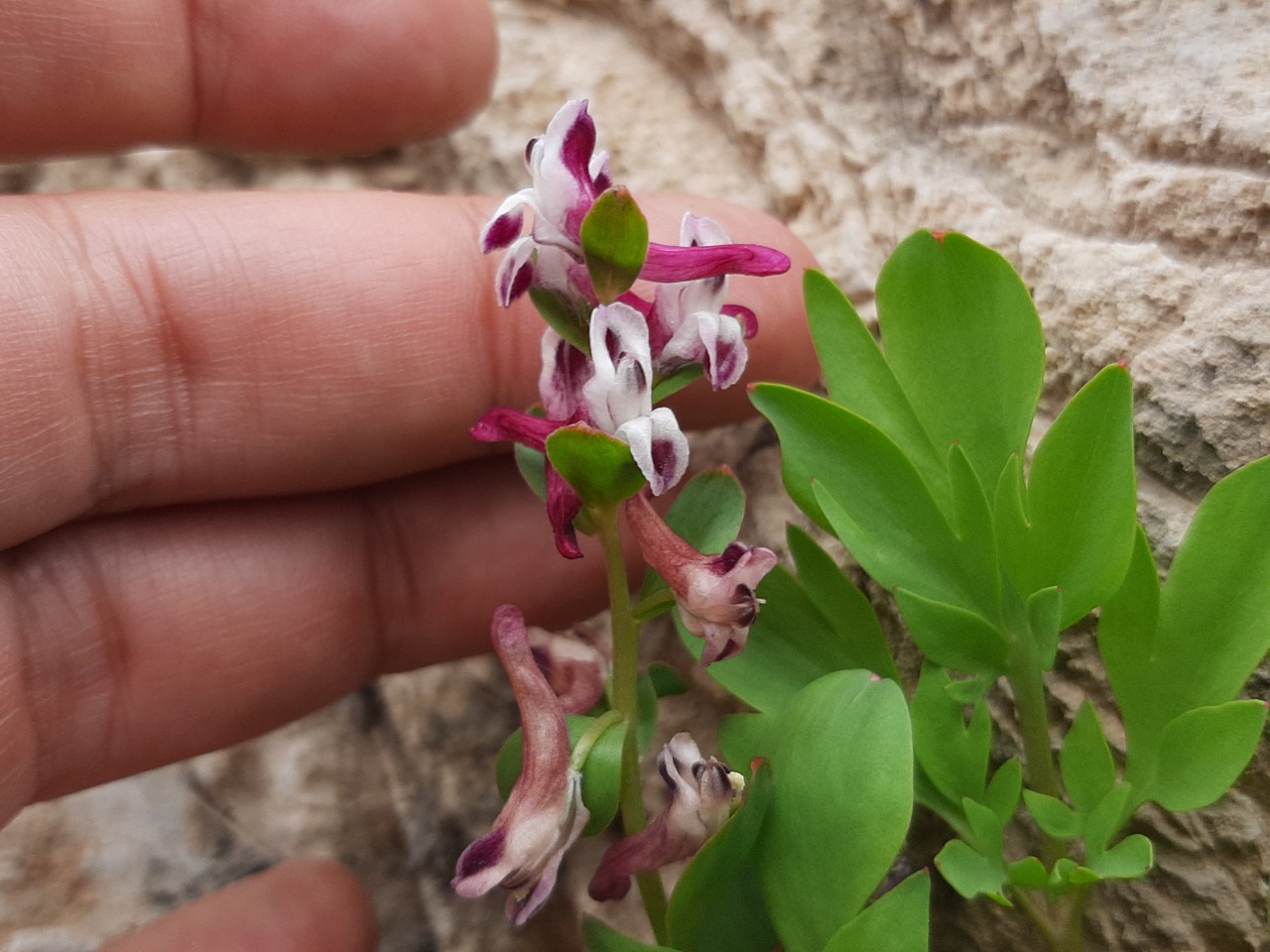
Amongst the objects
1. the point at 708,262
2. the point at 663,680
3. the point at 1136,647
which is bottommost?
the point at 663,680

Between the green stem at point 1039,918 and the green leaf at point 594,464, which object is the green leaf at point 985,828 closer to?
the green stem at point 1039,918

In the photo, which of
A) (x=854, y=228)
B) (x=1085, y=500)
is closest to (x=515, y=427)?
(x=1085, y=500)

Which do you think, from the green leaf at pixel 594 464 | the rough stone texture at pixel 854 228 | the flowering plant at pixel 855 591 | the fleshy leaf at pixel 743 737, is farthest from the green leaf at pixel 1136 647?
the green leaf at pixel 594 464

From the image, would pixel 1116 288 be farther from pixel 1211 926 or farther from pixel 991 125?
pixel 1211 926

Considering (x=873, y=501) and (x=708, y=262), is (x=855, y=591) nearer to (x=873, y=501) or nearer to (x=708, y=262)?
(x=873, y=501)

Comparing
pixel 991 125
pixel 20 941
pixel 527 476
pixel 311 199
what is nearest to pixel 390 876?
pixel 20 941

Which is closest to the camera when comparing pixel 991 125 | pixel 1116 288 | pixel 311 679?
pixel 1116 288
